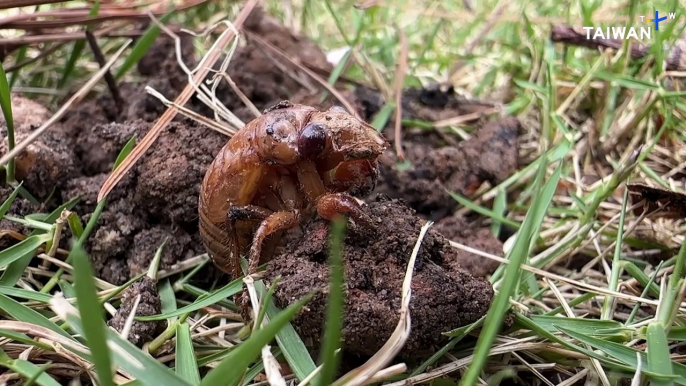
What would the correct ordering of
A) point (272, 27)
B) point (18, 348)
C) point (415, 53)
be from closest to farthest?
1. point (18, 348)
2. point (272, 27)
3. point (415, 53)

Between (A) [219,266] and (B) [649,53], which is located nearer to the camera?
(A) [219,266]

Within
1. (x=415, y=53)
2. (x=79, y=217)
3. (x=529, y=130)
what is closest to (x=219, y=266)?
(x=79, y=217)

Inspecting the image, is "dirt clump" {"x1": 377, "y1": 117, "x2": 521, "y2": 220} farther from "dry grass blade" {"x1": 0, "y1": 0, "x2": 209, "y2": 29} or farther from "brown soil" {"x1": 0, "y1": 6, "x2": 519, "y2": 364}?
"dry grass blade" {"x1": 0, "y1": 0, "x2": 209, "y2": 29}

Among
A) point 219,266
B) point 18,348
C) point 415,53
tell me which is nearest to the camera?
point 18,348

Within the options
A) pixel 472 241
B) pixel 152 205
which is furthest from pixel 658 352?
pixel 152 205

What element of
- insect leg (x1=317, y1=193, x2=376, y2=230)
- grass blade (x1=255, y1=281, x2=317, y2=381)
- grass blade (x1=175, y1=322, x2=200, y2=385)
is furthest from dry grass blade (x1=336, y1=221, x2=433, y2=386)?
Answer: grass blade (x1=175, y1=322, x2=200, y2=385)

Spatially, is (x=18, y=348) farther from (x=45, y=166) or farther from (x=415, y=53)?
(x=415, y=53)

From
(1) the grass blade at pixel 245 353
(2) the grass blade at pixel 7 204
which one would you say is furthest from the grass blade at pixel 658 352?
(2) the grass blade at pixel 7 204

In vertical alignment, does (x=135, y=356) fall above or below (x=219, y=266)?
above

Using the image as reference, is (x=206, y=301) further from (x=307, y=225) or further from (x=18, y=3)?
(x=18, y=3)
